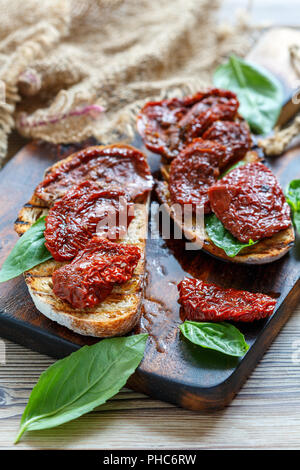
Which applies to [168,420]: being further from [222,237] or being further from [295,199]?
[295,199]

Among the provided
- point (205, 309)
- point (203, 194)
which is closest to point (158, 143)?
point (203, 194)

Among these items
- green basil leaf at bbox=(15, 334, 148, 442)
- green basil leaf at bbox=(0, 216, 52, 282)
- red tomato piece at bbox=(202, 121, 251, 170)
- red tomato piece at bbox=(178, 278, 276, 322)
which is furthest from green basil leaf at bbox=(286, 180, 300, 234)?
green basil leaf at bbox=(0, 216, 52, 282)

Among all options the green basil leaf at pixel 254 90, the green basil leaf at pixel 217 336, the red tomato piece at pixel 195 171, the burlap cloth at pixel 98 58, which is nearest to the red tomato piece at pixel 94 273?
the green basil leaf at pixel 217 336

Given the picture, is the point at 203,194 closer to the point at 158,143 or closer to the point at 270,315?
the point at 158,143

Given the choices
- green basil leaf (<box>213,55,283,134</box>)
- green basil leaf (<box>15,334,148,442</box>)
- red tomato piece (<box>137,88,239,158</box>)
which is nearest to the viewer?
green basil leaf (<box>15,334,148,442</box>)

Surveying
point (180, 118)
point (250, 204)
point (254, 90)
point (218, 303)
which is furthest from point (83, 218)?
point (254, 90)

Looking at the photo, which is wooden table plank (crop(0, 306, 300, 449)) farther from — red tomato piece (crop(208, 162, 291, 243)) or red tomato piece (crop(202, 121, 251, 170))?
red tomato piece (crop(202, 121, 251, 170))

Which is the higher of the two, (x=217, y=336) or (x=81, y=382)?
(x=81, y=382)
